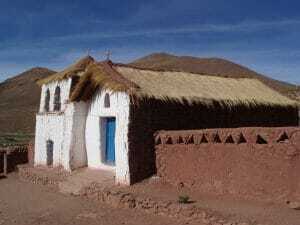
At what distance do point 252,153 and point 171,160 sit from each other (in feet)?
12.6

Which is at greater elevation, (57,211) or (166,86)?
(166,86)

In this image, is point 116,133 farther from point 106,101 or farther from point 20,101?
point 20,101

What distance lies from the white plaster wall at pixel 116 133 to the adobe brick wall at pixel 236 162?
1.28 meters

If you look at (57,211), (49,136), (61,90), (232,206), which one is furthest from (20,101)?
(232,206)

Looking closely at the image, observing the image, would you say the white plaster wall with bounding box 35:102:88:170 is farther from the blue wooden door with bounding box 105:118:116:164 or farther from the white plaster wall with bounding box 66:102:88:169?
the blue wooden door with bounding box 105:118:116:164

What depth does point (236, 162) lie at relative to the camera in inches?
584

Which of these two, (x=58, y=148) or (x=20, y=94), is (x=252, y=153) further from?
(x=20, y=94)

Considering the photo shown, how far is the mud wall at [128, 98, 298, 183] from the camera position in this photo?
1811cm

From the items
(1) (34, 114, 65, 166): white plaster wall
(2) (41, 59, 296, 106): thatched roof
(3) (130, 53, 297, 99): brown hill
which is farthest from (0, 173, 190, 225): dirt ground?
(3) (130, 53, 297, 99): brown hill

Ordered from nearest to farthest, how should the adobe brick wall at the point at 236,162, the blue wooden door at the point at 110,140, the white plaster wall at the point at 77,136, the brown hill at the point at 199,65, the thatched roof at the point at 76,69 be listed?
the adobe brick wall at the point at 236,162 → the blue wooden door at the point at 110,140 → the white plaster wall at the point at 77,136 → the thatched roof at the point at 76,69 → the brown hill at the point at 199,65

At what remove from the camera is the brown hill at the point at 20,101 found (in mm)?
67562

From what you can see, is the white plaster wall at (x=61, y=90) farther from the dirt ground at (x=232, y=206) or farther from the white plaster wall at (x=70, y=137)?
the dirt ground at (x=232, y=206)

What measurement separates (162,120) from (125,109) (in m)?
1.51

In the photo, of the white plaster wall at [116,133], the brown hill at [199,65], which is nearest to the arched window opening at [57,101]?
the white plaster wall at [116,133]
